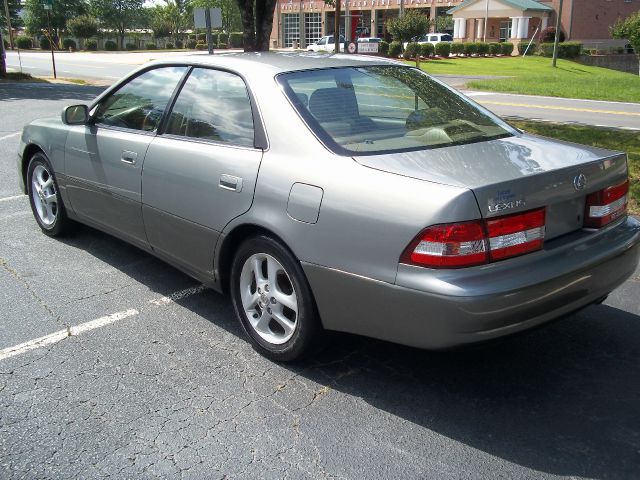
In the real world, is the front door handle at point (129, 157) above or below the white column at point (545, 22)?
below

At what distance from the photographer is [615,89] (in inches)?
930

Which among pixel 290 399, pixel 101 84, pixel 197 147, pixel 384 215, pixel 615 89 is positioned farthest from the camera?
pixel 101 84

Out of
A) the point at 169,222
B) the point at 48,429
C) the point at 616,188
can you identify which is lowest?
the point at 48,429

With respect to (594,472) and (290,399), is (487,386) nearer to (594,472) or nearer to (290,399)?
(594,472)

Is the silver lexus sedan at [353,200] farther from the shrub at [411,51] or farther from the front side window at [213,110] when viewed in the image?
the shrub at [411,51]

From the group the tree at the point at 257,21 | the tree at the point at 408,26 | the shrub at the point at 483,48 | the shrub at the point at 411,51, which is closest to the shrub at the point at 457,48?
the shrub at the point at 483,48

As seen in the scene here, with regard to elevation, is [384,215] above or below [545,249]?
above

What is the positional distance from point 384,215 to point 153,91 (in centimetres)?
229

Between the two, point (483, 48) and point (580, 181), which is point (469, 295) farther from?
point (483, 48)

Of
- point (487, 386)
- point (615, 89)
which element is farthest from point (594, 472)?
point (615, 89)

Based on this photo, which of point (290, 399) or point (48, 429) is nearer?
point (48, 429)

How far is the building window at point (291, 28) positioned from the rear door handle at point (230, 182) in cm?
7783

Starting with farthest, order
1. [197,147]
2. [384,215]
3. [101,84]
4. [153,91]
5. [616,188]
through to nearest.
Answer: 1. [101,84]
2. [153,91]
3. [197,147]
4. [616,188]
5. [384,215]

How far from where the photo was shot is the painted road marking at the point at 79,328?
148 inches
